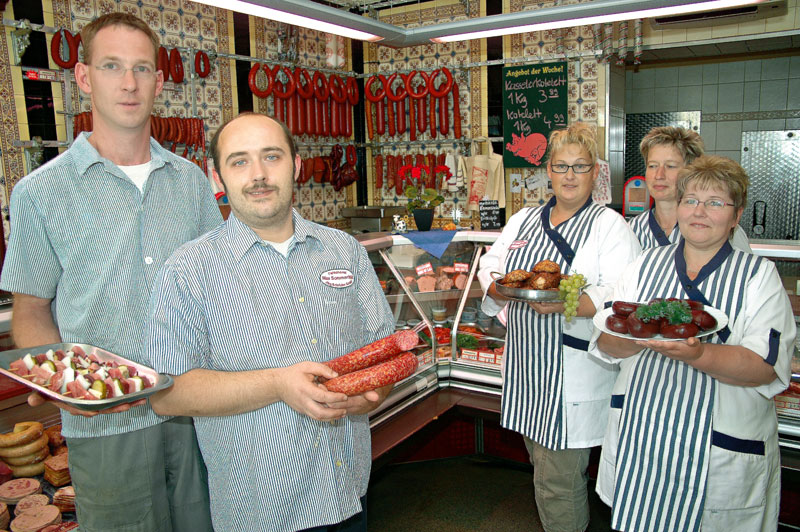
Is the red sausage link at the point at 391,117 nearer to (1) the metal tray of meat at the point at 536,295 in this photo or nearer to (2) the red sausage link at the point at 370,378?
(1) the metal tray of meat at the point at 536,295

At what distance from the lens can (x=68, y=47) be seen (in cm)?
546

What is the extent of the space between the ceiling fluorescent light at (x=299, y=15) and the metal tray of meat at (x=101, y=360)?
2.41m

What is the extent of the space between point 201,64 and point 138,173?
5178mm

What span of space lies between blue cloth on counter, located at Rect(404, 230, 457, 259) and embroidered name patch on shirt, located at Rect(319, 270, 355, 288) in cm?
221

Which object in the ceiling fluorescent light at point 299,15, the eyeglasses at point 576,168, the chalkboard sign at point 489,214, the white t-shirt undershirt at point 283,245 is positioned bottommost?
the chalkboard sign at point 489,214

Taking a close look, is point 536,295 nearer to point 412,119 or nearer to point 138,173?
point 138,173

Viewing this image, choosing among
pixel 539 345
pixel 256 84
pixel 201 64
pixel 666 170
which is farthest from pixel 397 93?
pixel 539 345

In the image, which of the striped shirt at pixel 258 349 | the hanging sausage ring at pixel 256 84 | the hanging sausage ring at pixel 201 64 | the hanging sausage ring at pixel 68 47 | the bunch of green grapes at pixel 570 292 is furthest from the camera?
the hanging sausage ring at pixel 256 84

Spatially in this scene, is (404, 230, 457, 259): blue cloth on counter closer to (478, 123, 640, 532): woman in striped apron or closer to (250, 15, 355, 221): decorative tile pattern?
(478, 123, 640, 532): woman in striped apron

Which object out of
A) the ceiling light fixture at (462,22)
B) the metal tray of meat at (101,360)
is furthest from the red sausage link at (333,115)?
the metal tray of meat at (101,360)

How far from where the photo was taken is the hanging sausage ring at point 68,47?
5371 millimetres

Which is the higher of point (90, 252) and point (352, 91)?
point (352, 91)

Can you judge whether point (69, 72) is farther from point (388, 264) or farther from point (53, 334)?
point (53, 334)

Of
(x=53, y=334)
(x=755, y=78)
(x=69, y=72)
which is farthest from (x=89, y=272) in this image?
(x=755, y=78)
